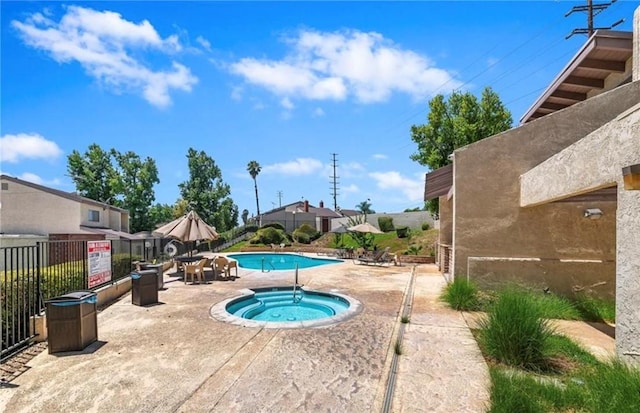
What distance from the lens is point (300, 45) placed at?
12.3 m

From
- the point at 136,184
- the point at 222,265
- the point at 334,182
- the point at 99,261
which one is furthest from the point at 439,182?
the point at 334,182

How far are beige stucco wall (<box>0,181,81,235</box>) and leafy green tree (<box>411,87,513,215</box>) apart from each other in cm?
2589

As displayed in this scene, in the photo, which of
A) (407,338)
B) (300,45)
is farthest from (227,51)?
(407,338)

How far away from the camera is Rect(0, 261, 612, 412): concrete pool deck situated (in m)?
4.09

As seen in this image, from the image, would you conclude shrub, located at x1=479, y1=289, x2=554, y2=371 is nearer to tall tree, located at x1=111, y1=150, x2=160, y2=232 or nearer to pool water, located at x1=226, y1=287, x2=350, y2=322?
pool water, located at x1=226, y1=287, x2=350, y2=322

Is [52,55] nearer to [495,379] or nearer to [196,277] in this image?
[196,277]

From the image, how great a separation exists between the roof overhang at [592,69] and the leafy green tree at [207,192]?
40.0 meters

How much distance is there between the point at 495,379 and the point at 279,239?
102 feet

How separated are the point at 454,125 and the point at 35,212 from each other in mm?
30287

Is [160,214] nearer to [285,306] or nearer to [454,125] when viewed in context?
[454,125]

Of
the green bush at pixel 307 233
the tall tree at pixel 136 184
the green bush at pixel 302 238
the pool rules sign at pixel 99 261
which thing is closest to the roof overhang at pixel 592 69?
the pool rules sign at pixel 99 261

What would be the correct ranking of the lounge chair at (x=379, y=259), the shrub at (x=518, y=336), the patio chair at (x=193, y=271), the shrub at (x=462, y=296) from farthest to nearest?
the lounge chair at (x=379, y=259) → the patio chair at (x=193, y=271) → the shrub at (x=462, y=296) → the shrub at (x=518, y=336)

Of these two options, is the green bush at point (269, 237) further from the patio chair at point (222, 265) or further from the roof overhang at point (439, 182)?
the roof overhang at point (439, 182)

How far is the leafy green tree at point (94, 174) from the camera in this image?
38188 millimetres
